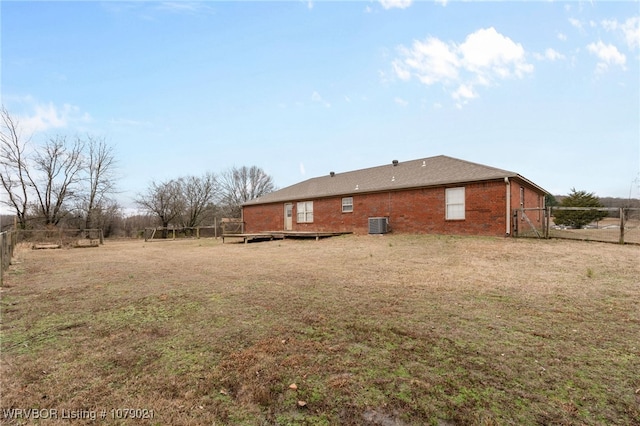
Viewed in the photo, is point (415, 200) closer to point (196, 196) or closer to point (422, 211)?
point (422, 211)

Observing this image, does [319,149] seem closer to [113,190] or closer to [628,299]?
[113,190]

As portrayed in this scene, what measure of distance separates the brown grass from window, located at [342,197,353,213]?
11823mm

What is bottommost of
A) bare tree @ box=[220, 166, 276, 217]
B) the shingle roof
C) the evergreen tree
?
the evergreen tree

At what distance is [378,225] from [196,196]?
29910 mm

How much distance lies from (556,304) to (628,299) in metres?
1.35

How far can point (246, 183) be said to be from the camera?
49312 millimetres

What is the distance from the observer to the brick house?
13.0 metres

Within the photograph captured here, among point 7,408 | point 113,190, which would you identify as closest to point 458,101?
point 7,408

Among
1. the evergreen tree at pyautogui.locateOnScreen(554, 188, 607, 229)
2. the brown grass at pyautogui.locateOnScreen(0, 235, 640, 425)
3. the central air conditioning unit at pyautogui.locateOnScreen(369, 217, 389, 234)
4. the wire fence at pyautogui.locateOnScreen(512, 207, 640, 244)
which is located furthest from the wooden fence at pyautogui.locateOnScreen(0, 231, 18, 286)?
the evergreen tree at pyautogui.locateOnScreen(554, 188, 607, 229)

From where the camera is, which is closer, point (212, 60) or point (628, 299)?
point (628, 299)

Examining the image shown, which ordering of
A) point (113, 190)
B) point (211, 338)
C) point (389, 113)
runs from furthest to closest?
1. point (113, 190)
2. point (389, 113)
3. point (211, 338)

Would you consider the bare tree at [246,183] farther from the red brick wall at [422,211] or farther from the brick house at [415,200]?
the red brick wall at [422,211]

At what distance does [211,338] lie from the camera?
3.36m

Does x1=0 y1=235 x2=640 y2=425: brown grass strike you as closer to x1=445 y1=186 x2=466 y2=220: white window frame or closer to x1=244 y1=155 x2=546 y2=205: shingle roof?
x1=445 y1=186 x2=466 y2=220: white window frame
